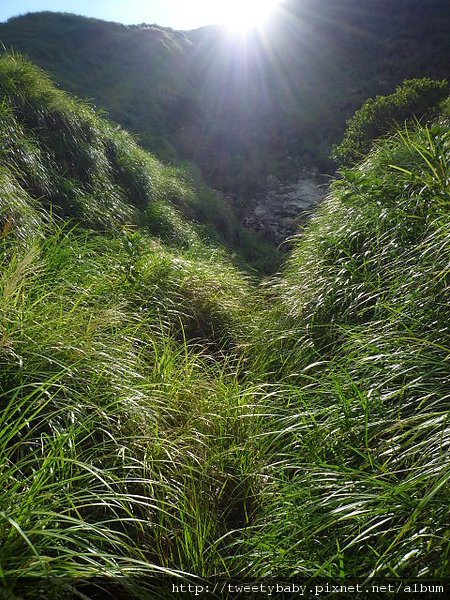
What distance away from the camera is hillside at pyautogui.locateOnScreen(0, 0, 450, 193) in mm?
12719

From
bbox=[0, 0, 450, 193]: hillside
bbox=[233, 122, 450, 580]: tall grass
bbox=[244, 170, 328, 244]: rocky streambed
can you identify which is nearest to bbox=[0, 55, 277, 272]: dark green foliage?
bbox=[244, 170, 328, 244]: rocky streambed

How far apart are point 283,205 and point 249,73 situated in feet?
31.0

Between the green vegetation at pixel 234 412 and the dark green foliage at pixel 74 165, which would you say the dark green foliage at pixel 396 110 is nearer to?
the dark green foliage at pixel 74 165

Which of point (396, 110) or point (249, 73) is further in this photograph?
point (249, 73)

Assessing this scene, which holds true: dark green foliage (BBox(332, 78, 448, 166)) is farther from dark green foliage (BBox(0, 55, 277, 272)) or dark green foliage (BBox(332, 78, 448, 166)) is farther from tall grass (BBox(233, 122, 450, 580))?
tall grass (BBox(233, 122, 450, 580))

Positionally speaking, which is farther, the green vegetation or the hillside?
the hillside

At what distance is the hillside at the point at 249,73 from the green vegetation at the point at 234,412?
834cm

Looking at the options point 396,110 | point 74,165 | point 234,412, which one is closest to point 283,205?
point 396,110

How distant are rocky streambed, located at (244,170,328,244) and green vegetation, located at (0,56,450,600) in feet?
18.0

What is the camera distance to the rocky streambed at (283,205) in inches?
373

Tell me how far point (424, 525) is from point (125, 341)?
→ 70.4 inches

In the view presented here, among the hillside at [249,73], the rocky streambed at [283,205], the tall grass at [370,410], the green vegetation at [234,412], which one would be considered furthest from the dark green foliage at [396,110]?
the tall grass at [370,410]

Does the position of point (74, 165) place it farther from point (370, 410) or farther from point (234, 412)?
point (370, 410)

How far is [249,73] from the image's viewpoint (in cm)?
1700
